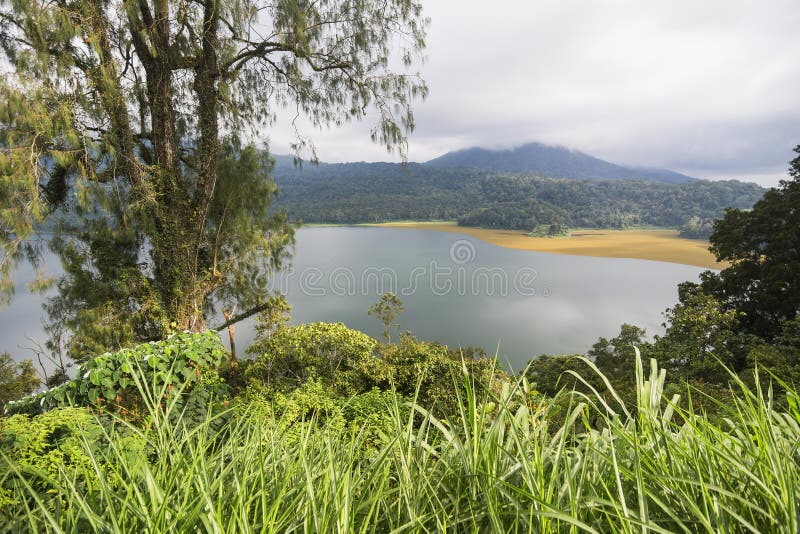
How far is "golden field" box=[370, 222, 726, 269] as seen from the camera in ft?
101

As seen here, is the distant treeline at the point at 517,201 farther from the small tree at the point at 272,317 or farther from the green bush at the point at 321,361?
the green bush at the point at 321,361

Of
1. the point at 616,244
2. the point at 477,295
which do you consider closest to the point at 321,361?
the point at 477,295

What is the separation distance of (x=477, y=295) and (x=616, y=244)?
23353 millimetres

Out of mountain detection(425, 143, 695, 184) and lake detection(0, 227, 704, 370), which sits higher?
mountain detection(425, 143, 695, 184)

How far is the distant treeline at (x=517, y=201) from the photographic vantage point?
46406 mm

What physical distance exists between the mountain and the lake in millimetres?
119563

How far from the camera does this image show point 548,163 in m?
158

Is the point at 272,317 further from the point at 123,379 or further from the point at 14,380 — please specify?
the point at 14,380

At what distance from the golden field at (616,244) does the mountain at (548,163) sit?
106891 mm

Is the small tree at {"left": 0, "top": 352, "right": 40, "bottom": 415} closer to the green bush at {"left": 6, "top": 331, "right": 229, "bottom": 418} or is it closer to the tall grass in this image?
the green bush at {"left": 6, "top": 331, "right": 229, "bottom": 418}

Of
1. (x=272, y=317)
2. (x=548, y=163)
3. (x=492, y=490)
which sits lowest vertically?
(x=272, y=317)

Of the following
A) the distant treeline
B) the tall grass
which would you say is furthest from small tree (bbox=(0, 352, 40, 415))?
the distant treeline

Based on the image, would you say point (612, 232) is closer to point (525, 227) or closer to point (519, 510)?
point (525, 227)

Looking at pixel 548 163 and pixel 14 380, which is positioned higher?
pixel 548 163
